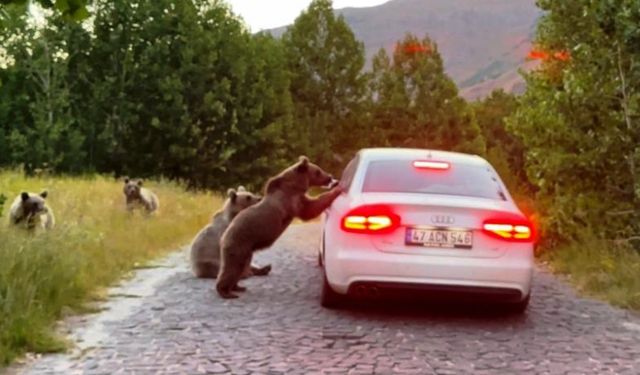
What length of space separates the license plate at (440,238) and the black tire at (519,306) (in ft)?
3.70

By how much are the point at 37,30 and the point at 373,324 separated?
4491cm

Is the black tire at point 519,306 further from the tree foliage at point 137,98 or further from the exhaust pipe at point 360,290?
the tree foliage at point 137,98

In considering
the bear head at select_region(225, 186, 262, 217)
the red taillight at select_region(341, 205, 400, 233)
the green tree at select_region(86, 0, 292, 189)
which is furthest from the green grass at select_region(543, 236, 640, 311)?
the green tree at select_region(86, 0, 292, 189)

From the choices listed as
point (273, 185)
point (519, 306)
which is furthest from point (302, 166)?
point (519, 306)

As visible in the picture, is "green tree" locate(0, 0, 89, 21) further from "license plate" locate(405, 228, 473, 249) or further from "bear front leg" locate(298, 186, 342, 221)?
"bear front leg" locate(298, 186, 342, 221)

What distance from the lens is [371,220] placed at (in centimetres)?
876

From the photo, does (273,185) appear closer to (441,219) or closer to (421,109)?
(441,219)

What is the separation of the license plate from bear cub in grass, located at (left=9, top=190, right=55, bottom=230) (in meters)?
7.21

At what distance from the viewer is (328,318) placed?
9188mm

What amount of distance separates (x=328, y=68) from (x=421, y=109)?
7.07 meters

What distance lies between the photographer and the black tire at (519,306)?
9.39 meters

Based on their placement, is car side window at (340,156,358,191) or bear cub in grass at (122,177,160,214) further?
bear cub in grass at (122,177,160,214)

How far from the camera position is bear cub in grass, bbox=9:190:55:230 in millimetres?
14117

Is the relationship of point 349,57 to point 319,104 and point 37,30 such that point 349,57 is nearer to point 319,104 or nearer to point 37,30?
point 319,104
